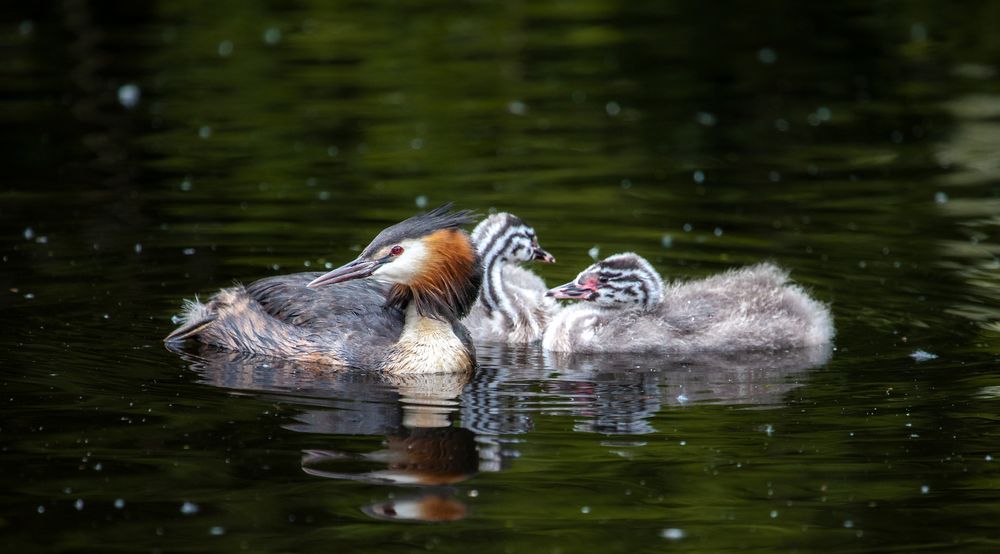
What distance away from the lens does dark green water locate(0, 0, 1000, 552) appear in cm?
715

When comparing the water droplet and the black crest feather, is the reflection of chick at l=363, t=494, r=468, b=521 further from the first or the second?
the water droplet

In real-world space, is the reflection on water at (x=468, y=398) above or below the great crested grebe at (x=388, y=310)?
below

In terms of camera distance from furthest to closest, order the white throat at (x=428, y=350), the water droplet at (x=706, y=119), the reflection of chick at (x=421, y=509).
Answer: the water droplet at (x=706, y=119)
the white throat at (x=428, y=350)
the reflection of chick at (x=421, y=509)

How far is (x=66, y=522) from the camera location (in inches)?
271

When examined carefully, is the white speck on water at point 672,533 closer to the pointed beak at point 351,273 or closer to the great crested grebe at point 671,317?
the pointed beak at point 351,273

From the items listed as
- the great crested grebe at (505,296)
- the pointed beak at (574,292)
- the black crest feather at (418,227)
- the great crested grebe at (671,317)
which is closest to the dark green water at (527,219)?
the great crested grebe at (671,317)

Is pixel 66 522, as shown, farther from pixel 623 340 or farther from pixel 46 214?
pixel 46 214

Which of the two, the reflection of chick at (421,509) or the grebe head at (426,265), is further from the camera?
the grebe head at (426,265)

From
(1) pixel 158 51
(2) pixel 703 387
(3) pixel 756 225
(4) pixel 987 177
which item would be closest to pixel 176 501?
(2) pixel 703 387

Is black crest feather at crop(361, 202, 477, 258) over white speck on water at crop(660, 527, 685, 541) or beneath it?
over

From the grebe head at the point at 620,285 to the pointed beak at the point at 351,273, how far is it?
4.79 ft

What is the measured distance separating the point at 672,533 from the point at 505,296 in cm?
403

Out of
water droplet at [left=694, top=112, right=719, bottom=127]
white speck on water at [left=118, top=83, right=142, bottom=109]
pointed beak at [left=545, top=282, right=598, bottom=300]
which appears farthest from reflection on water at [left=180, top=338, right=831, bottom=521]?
white speck on water at [left=118, top=83, right=142, bottom=109]

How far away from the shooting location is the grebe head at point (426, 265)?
368 inches
